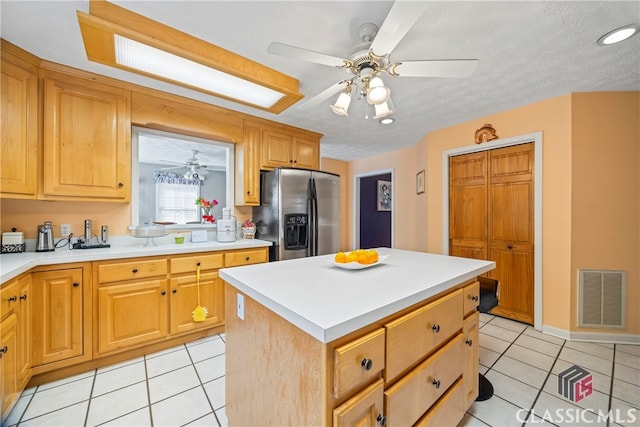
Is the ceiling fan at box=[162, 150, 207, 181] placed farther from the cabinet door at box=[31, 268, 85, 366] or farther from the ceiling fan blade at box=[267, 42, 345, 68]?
the ceiling fan blade at box=[267, 42, 345, 68]

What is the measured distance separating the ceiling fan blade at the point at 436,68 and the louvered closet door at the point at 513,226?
1.95 metres

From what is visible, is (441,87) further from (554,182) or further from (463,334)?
(463,334)

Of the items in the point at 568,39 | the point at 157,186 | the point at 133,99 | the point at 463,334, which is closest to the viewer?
the point at 463,334

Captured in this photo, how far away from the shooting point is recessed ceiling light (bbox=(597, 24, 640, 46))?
1.56m

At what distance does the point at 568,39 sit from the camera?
1.68m

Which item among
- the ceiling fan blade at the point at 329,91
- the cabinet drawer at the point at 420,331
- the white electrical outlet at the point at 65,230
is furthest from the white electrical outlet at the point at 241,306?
the white electrical outlet at the point at 65,230

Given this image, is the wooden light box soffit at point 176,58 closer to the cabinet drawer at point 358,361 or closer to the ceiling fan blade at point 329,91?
the ceiling fan blade at point 329,91

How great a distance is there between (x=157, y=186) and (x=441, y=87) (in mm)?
2989

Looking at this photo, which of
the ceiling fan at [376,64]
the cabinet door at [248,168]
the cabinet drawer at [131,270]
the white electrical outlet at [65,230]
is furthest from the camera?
the cabinet door at [248,168]

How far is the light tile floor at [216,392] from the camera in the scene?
4.83 ft

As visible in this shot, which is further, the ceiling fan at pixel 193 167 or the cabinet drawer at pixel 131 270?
the ceiling fan at pixel 193 167

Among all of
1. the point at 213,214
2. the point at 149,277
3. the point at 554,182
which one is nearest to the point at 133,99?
the point at 213,214

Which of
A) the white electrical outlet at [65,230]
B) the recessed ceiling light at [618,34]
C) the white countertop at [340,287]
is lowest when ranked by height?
the white countertop at [340,287]

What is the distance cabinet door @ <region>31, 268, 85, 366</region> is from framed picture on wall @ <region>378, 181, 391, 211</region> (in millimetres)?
5316
